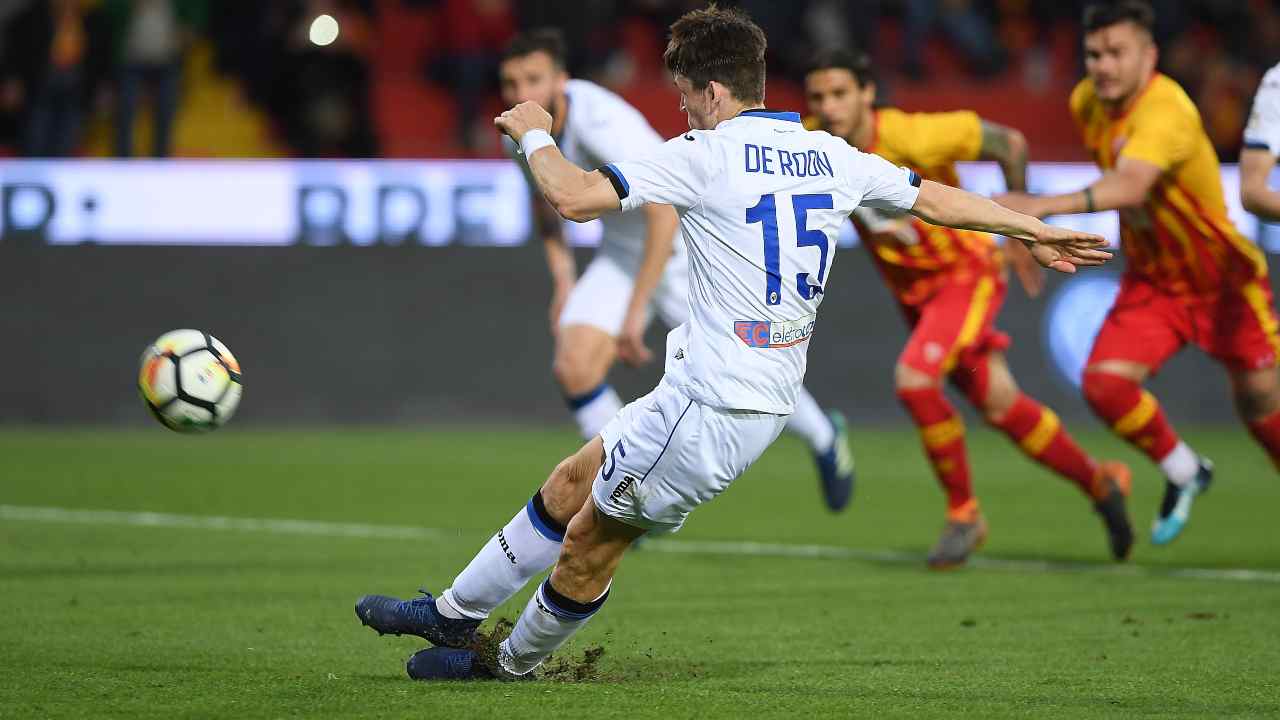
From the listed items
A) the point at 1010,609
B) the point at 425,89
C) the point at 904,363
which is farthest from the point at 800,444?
the point at 1010,609

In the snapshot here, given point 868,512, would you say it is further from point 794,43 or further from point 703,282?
point 794,43

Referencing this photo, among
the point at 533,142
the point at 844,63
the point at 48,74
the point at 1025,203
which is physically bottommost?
the point at 1025,203

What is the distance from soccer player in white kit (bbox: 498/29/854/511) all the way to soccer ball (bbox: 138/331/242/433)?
199 centimetres

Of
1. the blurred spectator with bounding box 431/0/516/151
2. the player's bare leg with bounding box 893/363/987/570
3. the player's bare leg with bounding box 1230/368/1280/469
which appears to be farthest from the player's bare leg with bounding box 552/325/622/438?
the blurred spectator with bounding box 431/0/516/151

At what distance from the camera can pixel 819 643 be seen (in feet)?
19.6

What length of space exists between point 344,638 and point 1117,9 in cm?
415

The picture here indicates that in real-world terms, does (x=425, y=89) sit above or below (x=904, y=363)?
above

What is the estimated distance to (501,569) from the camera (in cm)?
518

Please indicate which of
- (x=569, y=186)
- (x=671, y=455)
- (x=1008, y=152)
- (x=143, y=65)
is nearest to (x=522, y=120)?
(x=569, y=186)

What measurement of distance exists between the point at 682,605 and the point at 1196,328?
8.65 ft

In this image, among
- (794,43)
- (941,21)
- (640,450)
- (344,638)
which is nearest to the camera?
(640,450)

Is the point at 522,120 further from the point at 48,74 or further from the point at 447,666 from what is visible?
the point at 48,74

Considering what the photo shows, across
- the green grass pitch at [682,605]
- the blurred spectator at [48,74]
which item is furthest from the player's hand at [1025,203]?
the blurred spectator at [48,74]

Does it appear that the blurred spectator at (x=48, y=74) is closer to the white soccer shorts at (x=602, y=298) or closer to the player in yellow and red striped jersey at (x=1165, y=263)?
the white soccer shorts at (x=602, y=298)
